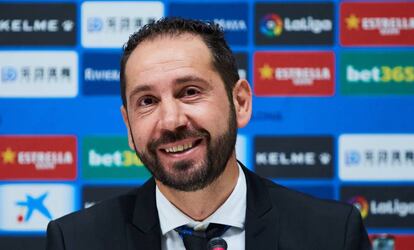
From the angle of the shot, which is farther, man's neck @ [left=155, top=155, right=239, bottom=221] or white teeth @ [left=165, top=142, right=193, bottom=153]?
man's neck @ [left=155, top=155, right=239, bottom=221]

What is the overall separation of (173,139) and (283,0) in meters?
1.37

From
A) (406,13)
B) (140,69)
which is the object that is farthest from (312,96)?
(140,69)

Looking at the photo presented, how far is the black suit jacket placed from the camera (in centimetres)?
148

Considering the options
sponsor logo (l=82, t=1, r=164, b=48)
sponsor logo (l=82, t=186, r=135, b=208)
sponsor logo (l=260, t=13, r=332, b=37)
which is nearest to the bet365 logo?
sponsor logo (l=260, t=13, r=332, b=37)

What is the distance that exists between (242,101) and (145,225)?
424mm

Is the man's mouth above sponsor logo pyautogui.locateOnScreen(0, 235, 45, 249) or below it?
above

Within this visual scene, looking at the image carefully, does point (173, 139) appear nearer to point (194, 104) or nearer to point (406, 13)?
point (194, 104)

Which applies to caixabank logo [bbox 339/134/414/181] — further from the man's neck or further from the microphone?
the microphone

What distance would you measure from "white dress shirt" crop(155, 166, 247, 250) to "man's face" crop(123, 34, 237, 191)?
120mm

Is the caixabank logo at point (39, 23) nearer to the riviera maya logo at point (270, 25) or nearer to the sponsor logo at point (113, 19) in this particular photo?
the sponsor logo at point (113, 19)

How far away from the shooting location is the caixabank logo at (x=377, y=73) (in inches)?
97.9

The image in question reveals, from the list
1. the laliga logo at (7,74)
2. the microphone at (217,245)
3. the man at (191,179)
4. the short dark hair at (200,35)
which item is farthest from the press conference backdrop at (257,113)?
the microphone at (217,245)

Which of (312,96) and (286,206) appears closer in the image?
(286,206)

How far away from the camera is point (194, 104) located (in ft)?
4.49
